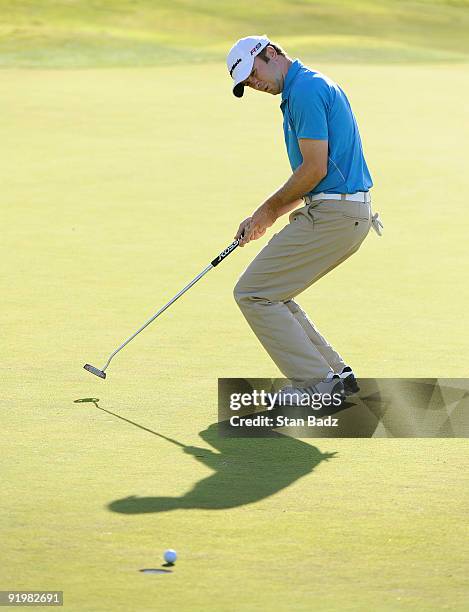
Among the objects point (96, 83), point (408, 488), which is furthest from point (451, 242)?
point (96, 83)

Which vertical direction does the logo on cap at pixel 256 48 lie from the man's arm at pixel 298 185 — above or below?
above

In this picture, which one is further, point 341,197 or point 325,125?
point 341,197

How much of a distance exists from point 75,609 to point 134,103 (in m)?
21.8

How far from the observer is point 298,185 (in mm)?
7855

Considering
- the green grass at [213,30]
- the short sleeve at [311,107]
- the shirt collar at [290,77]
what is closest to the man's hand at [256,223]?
the short sleeve at [311,107]

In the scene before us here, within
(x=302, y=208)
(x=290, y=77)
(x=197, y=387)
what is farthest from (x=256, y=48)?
(x=197, y=387)

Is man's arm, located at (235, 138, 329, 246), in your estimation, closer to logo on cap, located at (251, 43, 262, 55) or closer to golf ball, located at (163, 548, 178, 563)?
logo on cap, located at (251, 43, 262, 55)

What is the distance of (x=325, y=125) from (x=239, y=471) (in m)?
1.83

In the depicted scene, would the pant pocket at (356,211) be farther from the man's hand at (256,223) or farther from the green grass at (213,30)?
the green grass at (213,30)

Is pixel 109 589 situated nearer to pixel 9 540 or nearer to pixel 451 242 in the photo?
pixel 9 540

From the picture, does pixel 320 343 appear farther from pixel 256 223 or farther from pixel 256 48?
pixel 256 48

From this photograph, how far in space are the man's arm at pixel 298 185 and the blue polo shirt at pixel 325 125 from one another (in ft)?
0.20

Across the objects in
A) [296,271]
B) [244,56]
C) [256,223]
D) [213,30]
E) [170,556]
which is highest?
[213,30]

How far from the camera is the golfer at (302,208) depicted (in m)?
7.80
